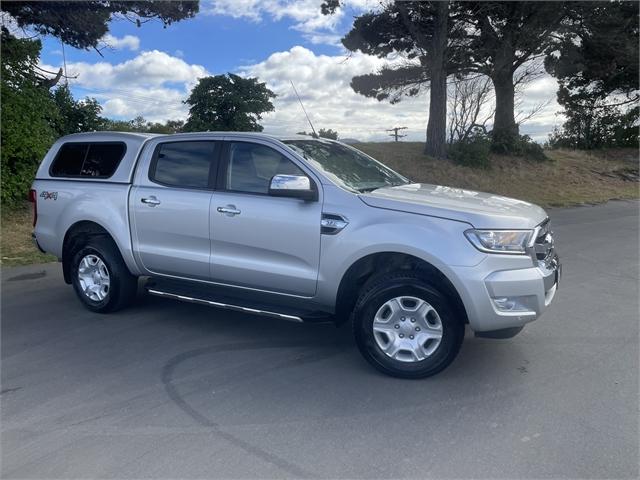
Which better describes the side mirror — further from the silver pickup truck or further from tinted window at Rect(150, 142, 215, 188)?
tinted window at Rect(150, 142, 215, 188)

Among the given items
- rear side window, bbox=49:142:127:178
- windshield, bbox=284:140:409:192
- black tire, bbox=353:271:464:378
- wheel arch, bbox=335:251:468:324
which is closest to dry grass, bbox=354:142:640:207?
windshield, bbox=284:140:409:192

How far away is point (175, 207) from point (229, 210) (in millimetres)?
668

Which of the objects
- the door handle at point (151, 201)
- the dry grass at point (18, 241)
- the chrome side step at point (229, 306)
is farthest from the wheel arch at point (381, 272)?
the dry grass at point (18, 241)

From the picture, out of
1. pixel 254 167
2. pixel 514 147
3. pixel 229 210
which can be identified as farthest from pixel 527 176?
pixel 229 210

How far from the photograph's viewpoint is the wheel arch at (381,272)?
4441 millimetres

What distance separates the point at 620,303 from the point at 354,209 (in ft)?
12.2

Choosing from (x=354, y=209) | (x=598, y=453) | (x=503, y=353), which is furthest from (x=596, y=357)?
(x=354, y=209)

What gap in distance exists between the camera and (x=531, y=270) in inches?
171

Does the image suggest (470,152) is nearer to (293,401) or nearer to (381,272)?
(381,272)

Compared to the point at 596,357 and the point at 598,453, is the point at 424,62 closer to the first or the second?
the point at 596,357

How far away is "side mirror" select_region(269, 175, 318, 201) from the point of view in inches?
187

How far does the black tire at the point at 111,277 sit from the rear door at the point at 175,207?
1.05ft

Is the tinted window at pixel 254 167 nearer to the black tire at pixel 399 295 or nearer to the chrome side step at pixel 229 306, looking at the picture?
the chrome side step at pixel 229 306

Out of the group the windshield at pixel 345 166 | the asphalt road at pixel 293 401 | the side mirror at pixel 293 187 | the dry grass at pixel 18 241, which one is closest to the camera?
the asphalt road at pixel 293 401
